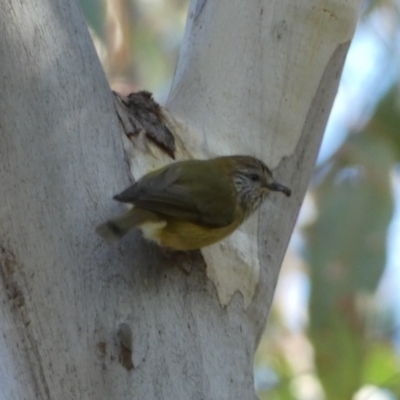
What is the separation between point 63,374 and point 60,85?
755 mm

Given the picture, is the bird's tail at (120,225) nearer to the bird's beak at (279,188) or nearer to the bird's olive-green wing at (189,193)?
the bird's olive-green wing at (189,193)

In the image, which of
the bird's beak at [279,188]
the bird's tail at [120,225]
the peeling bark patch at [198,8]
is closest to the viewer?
the bird's tail at [120,225]

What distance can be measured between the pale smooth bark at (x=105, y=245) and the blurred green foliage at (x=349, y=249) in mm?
1166

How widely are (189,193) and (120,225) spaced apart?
23.0 inches

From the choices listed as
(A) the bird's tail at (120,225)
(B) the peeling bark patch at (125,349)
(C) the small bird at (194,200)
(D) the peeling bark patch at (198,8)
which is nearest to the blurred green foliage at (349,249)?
(D) the peeling bark patch at (198,8)

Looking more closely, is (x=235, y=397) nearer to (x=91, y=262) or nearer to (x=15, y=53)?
(x=91, y=262)

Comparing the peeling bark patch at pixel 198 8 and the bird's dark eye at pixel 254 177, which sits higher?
the peeling bark patch at pixel 198 8

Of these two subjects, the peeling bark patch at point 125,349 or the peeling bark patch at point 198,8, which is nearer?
the peeling bark patch at point 125,349

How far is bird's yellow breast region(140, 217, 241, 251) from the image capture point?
2.21m

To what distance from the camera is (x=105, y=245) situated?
1.95m

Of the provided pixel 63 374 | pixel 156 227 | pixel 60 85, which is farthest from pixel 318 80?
pixel 63 374

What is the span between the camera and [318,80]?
2.60 metres

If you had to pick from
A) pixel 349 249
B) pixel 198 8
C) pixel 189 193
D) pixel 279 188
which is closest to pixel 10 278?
pixel 189 193

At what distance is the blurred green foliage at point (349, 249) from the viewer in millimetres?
3635
